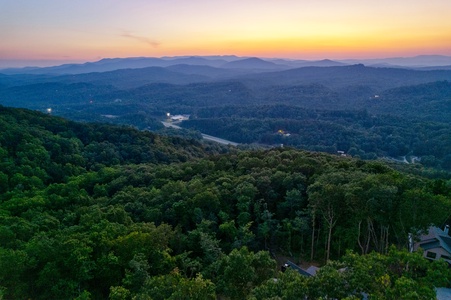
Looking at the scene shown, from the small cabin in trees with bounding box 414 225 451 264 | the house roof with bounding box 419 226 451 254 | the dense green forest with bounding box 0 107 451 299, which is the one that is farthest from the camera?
the house roof with bounding box 419 226 451 254

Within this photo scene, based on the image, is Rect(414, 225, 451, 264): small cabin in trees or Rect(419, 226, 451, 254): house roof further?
Rect(419, 226, 451, 254): house roof

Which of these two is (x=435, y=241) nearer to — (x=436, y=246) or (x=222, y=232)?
(x=436, y=246)

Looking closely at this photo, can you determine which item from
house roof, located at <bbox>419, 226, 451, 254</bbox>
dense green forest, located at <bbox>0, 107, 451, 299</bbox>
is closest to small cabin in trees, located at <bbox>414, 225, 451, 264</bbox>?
house roof, located at <bbox>419, 226, 451, 254</bbox>

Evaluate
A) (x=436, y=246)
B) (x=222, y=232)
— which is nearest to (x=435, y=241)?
(x=436, y=246)

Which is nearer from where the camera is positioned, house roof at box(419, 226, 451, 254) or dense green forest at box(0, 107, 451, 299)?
dense green forest at box(0, 107, 451, 299)

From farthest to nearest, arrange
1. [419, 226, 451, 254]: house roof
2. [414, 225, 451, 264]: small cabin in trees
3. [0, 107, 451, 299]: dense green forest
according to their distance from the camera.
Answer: [419, 226, 451, 254]: house roof
[414, 225, 451, 264]: small cabin in trees
[0, 107, 451, 299]: dense green forest

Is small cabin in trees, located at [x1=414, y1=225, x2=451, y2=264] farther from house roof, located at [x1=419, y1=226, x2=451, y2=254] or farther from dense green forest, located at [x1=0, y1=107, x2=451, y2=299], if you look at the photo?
dense green forest, located at [x1=0, y1=107, x2=451, y2=299]

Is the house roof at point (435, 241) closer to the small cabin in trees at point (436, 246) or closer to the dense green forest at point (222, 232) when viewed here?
the small cabin in trees at point (436, 246)

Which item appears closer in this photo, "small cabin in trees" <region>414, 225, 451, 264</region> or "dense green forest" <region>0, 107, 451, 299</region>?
"dense green forest" <region>0, 107, 451, 299</region>

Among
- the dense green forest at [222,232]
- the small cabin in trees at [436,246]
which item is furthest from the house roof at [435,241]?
the dense green forest at [222,232]
